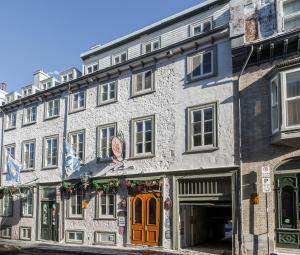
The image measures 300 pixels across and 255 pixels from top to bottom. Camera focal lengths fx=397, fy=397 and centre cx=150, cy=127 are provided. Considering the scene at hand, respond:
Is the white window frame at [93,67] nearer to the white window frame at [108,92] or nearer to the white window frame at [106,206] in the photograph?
the white window frame at [108,92]

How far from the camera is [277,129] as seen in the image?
→ 1423 centimetres

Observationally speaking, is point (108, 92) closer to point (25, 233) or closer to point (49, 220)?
point (49, 220)

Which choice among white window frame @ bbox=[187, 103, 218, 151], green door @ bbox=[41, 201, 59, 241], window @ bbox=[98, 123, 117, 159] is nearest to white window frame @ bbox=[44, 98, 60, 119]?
window @ bbox=[98, 123, 117, 159]

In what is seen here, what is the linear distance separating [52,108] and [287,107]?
49.4ft

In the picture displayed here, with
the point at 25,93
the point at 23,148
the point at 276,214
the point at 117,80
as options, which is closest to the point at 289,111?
the point at 276,214

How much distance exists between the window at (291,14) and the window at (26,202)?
1753 centimetres

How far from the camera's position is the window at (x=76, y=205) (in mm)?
21406

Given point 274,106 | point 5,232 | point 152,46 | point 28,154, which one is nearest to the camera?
point 274,106

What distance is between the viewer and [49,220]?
22.9 metres

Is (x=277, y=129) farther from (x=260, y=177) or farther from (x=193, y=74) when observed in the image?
(x=193, y=74)

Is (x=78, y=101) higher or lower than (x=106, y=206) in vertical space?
higher

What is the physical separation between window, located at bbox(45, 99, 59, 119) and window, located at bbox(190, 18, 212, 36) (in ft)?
30.2

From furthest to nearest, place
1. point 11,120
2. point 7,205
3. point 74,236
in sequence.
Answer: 1. point 11,120
2. point 7,205
3. point 74,236

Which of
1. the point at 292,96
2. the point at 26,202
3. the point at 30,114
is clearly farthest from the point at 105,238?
the point at 292,96
